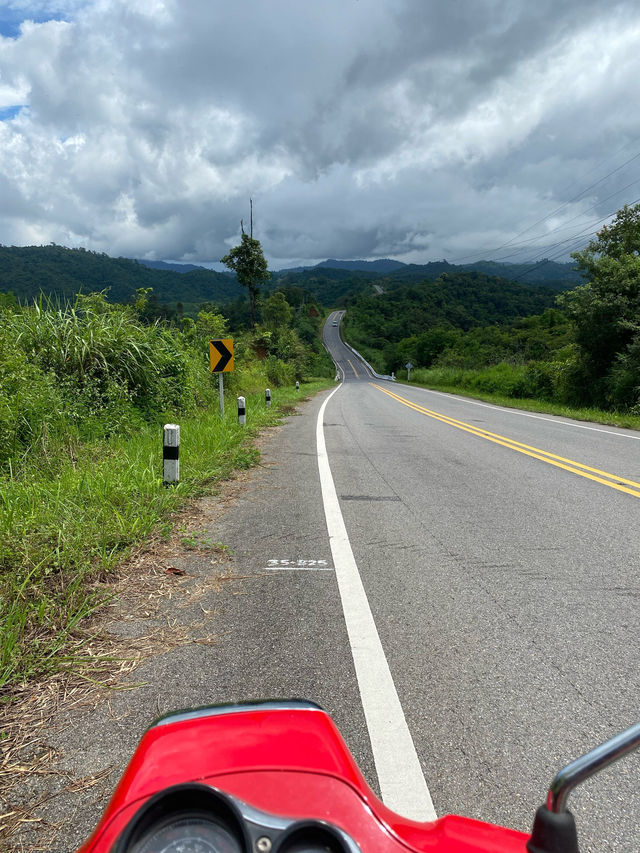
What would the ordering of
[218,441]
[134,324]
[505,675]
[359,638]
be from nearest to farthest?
1. [505,675]
2. [359,638]
3. [218,441]
4. [134,324]

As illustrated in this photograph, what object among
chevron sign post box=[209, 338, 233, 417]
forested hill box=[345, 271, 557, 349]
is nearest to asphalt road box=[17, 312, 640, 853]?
chevron sign post box=[209, 338, 233, 417]

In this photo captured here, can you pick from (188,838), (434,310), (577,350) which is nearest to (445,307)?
(434,310)

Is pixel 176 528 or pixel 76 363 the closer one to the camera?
pixel 176 528

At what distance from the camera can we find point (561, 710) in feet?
7.46

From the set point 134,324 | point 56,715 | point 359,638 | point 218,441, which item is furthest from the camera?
point 134,324

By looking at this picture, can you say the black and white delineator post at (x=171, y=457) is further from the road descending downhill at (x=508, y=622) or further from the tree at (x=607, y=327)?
the tree at (x=607, y=327)

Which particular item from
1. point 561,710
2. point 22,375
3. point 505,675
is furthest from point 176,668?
point 22,375

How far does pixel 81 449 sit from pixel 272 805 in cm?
658

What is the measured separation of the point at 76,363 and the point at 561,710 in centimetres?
896

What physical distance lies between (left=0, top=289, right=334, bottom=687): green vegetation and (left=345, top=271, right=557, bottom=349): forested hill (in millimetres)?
91563

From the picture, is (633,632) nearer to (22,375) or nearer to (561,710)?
(561,710)

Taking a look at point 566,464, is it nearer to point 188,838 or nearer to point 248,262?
point 188,838

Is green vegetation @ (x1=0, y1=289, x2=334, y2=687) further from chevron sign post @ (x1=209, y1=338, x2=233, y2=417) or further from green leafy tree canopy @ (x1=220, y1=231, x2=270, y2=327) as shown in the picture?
green leafy tree canopy @ (x1=220, y1=231, x2=270, y2=327)

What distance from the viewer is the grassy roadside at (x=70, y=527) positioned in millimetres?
2730
